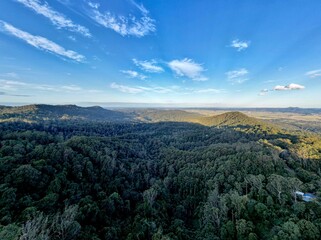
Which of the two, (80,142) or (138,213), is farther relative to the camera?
→ (80,142)

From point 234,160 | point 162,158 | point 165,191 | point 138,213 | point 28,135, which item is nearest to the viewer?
point 138,213

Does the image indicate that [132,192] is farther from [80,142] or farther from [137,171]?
[80,142]

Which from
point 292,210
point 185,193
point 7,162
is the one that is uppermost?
point 7,162

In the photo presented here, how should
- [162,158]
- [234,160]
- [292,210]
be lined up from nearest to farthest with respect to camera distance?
[292,210]
[234,160]
[162,158]

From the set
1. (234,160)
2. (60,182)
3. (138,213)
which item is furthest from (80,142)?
(234,160)

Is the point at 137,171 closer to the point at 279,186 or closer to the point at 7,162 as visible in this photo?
the point at 7,162

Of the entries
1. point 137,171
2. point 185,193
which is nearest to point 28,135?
point 137,171

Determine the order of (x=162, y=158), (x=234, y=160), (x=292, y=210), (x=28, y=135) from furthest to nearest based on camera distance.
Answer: (x=162, y=158)
(x=28, y=135)
(x=234, y=160)
(x=292, y=210)

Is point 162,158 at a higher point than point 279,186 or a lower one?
lower

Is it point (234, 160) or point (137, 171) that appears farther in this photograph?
point (137, 171)
